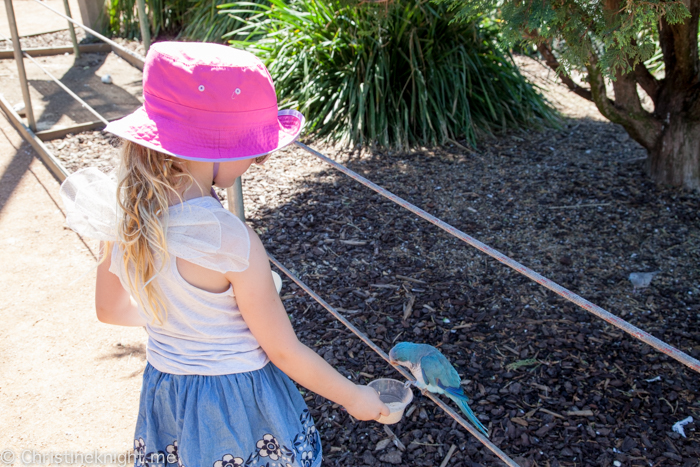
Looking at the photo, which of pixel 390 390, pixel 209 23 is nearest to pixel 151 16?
pixel 209 23

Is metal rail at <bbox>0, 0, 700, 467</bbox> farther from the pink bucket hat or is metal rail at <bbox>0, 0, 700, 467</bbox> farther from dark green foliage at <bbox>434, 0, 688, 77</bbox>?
dark green foliage at <bbox>434, 0, 688, 77</bbox>

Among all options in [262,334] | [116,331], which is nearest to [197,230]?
[262,334]

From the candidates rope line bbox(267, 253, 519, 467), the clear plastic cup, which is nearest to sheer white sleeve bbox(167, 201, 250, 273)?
rope line bbox(267, 253, 519, 467)

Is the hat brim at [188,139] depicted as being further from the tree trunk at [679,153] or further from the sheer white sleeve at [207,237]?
the tree trunk at [679,153]

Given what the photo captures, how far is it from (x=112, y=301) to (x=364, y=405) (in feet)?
2.09

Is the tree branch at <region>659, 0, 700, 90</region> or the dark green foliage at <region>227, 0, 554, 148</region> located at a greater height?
the tree branch at <region>659, 0, 700, 90</region>

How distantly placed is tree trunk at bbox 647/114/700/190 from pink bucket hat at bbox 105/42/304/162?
3.29 meters

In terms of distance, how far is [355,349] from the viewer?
2.52m

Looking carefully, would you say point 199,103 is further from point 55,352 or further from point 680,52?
point 680,52

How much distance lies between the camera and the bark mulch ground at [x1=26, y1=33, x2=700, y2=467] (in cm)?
210

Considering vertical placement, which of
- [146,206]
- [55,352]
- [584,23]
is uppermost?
[584,23]

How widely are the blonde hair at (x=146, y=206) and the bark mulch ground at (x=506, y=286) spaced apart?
125 cm

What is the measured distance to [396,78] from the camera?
4660 millimetres

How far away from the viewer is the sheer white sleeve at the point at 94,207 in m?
1.12
